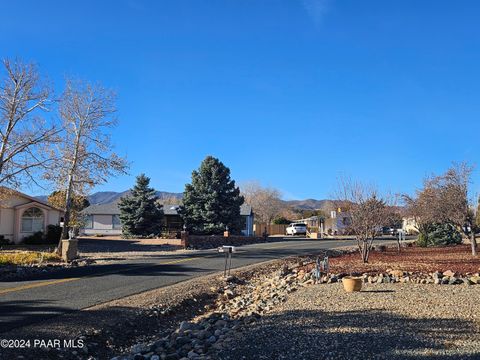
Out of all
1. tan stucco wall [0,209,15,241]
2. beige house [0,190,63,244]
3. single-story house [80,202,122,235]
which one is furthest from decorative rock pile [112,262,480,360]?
single-story house [80,202,122,235]

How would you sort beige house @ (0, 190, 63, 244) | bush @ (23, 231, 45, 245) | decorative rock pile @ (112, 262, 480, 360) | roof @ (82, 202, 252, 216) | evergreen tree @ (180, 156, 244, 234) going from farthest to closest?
roof @ (82, 202, 252, 216) < evergreen tree @ (180, 156, 244, 234) < bush @ (23, 231, 45, 245) < beige house @ (0, 190, 63, 244) < decorative rock pile @ (112, 262, 480, 360)

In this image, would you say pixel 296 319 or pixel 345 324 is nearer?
pixel 345 324

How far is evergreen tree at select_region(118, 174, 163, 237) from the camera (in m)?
45.9

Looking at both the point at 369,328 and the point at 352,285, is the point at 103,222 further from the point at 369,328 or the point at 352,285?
the point at 369,328

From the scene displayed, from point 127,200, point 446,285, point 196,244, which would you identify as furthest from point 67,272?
point 127,200

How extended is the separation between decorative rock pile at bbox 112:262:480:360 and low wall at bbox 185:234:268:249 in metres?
17.9

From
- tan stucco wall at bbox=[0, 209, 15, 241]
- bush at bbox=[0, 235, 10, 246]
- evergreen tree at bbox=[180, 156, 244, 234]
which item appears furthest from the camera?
evergreen tree at bbox=[180, 156, 244, 234]

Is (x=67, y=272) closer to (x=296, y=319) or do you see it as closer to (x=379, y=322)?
(x=296, y=319)

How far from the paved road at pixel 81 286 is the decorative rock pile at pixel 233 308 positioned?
7.68 feet

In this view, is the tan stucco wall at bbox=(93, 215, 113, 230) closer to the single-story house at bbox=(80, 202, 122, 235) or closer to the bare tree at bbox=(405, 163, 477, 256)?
the single-story house at bbox=(80, 202, 122, 235)

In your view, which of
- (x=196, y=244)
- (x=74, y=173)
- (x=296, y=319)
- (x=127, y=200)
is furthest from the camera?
(x=127, y=200)

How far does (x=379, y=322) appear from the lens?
839 centimetres

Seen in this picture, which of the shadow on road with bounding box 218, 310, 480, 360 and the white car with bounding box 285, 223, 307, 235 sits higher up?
the white car with bounding box 285, 223, 307, 235

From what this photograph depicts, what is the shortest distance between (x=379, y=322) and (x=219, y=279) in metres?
9.11
